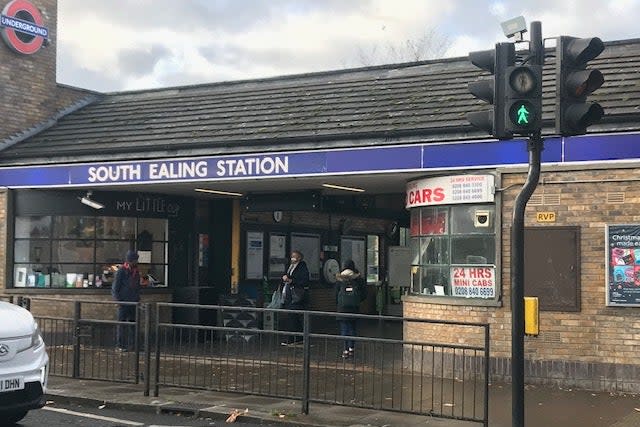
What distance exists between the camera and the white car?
288 inches

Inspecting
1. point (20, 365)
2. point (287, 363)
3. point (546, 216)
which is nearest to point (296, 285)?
point (546, 216)

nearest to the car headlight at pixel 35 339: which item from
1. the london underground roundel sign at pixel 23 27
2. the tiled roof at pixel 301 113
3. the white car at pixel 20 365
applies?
the white car at pixel 20 365

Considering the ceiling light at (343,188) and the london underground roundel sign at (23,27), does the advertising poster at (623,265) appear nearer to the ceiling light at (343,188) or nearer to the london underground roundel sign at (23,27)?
the ceiling light at (343,188)

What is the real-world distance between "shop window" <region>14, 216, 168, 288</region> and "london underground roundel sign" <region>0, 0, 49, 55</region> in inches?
138

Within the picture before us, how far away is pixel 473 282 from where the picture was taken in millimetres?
11617

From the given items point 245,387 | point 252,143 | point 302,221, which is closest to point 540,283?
point 245,387

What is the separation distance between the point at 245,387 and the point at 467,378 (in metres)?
2.64

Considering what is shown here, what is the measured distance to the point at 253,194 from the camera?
16.0m

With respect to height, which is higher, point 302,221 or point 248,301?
point 302,221

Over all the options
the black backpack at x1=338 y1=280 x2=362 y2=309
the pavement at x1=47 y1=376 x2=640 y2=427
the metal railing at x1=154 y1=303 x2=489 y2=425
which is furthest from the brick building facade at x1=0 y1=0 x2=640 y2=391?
the metal railing at x1=154 y1=303 x2=489 y2=425

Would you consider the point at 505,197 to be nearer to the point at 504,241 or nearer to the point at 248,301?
the point at 504,241

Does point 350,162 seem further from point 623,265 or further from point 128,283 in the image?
point 128,283

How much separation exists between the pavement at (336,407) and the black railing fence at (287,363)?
0.13 meters

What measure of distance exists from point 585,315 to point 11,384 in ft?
23.0
